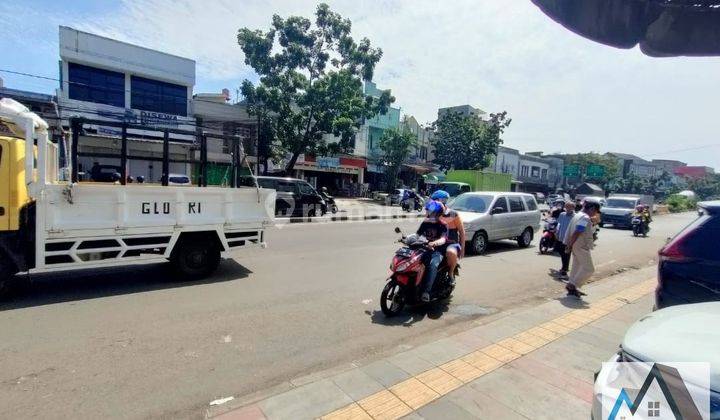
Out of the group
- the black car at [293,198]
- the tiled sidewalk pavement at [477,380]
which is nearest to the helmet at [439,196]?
the tiled sidewalk pavement at [477,380]

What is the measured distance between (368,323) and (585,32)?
389 cm

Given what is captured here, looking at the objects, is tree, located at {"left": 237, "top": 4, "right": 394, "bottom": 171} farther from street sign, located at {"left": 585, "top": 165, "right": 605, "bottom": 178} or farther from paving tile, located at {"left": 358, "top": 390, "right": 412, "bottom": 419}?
street sign, located at {"left": 585, "top": 165, "right": 605, "bottom": 178}

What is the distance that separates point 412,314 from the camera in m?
5.44

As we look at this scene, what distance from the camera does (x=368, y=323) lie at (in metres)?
5.03

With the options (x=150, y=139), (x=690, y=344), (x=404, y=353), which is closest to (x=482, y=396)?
(x=404, y=353)

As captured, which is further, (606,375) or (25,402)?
(25,402)

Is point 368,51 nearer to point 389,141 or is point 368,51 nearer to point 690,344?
point 389,141

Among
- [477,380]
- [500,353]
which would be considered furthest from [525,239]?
[477,380]

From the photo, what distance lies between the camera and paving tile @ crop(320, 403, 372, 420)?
2824 millimetres

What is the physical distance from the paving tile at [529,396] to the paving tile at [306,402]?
45.3 inches

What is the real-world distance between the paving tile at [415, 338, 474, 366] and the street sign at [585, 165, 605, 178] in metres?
60.6

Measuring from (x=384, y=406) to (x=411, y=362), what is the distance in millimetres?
787

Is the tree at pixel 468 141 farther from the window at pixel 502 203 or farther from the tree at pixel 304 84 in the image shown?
the window at pixel 502 203

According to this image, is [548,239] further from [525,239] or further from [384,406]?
[384,406]
